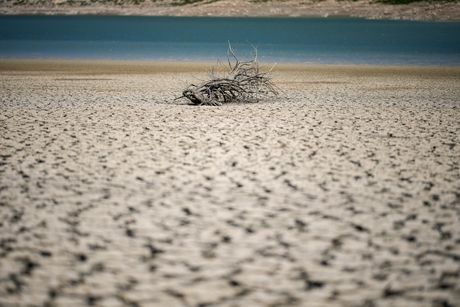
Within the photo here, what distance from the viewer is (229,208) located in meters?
4.98

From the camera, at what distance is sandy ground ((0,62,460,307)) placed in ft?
11.4

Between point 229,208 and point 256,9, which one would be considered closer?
point 229,208

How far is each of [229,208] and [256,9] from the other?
94.4 meters

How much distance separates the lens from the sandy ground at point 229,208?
3.46 meters

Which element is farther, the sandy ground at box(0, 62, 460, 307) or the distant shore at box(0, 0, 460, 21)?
the distant shore at box(0, 0, 460, 21)

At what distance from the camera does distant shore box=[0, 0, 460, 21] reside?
8481cm

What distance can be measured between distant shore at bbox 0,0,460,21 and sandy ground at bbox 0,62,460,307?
77.9 metres

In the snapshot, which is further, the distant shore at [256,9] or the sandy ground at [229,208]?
the distant shore at [256,9]

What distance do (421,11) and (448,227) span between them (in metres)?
87.2

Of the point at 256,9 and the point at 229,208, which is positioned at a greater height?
the point at 256,9

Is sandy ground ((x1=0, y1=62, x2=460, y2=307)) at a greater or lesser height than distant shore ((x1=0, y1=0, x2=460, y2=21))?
lesser

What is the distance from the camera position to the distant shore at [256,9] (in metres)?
84.8

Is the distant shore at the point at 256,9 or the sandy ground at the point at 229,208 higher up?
the distant shore at the point at 256,9

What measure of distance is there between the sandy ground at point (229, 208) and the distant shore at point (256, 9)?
7787 cm
